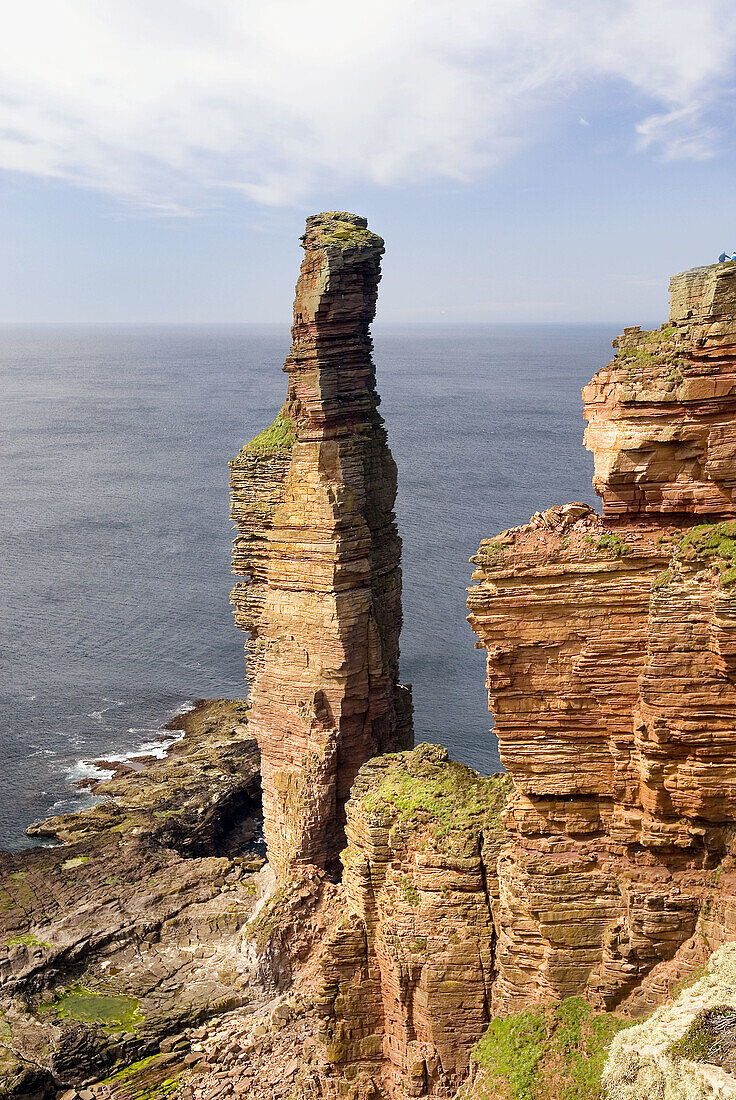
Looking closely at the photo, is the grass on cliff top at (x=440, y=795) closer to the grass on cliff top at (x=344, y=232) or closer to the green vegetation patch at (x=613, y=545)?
the green vegetation patch at (x=613, y=545)

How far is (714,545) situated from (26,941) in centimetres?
3865

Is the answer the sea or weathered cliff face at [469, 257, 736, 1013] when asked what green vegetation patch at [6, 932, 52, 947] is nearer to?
the sea

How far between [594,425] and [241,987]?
29384 mm

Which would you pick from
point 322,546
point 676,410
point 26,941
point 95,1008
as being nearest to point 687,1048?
point 676,410

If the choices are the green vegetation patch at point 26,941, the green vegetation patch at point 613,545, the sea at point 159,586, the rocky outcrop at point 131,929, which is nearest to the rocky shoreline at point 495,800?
the green vegetation patch at point 613,545

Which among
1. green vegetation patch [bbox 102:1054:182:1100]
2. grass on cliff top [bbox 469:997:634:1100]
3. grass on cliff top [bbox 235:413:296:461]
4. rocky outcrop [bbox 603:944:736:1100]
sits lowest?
green vegetation patch [bbox 102:1054:182:1100]

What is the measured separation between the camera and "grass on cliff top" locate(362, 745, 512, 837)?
2570 centimetres

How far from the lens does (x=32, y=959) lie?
4509 cm

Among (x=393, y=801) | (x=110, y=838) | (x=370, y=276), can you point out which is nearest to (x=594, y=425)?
(x=393, y=801)

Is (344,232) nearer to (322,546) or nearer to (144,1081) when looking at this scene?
(322,546)

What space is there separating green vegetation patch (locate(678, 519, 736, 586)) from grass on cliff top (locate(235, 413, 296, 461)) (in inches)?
891

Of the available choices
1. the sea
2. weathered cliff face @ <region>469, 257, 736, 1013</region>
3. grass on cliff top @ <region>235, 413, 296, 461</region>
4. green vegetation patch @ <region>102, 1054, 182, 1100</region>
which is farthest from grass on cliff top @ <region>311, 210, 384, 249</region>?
the sea

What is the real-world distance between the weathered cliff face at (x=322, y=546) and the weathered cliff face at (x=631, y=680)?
1874 cm

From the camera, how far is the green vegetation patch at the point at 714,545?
20.1 m
